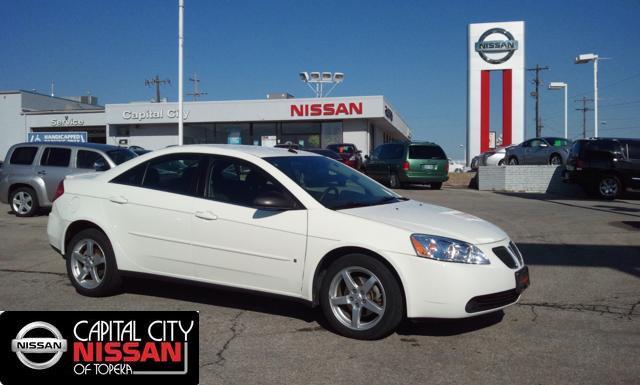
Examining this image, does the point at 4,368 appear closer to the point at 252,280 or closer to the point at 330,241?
the point at 252,280

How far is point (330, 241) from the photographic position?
495cm

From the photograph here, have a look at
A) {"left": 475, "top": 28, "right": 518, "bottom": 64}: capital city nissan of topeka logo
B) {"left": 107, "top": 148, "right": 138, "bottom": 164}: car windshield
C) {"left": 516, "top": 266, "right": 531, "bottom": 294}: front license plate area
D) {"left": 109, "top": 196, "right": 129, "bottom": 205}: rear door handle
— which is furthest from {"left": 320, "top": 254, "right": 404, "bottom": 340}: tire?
{"left": 475, "top": 28, "right": 518, "bottom": 64}: capital city nissan of topeka logo

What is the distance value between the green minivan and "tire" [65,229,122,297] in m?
15.3

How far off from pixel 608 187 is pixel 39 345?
55.9ft

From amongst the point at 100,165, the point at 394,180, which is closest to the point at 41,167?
the point at 100,165

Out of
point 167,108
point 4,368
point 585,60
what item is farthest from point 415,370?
point 167,108

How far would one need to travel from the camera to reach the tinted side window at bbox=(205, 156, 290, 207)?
5.46 meters

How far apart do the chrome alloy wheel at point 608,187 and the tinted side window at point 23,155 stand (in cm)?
1496

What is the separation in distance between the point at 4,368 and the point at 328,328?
8.22 ft

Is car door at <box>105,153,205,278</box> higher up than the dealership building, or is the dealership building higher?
the dealership building

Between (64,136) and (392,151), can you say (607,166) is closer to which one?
(392,151)

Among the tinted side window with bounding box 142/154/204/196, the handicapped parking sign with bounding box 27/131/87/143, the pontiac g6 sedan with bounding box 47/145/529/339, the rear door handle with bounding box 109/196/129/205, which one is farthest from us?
the handicapped parking sign with bounding box 27/131/87/143

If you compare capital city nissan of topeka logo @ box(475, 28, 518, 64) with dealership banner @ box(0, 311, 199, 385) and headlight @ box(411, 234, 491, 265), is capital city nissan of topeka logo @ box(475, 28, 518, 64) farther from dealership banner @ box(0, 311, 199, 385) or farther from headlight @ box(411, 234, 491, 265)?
dealership banner @ box(0, 311, 199, 385)

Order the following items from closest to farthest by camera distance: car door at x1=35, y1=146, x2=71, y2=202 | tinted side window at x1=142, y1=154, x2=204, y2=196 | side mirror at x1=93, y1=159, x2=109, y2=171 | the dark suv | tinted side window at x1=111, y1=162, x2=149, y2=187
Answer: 1. tinted side window at x1=142, y1=154, x2=204, y2=196
2. tinted side window at x1=111, y1=162, x2=149, y2=187
3. side mirror at x1=93, y1=159, x2=109, y2=171
4. car door at x1=35, y1=146, x2=71, y2=202
5. the dark suv
